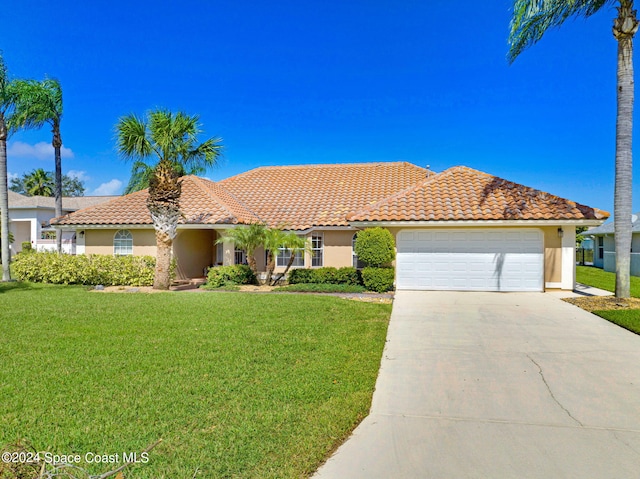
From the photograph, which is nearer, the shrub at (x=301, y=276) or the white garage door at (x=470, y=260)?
the white garage door at (x=470, y=260)

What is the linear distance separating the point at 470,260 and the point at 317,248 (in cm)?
705

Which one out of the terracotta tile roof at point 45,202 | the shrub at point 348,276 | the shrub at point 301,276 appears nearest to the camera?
the shrub at point 348,276

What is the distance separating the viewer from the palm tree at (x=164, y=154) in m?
15.0

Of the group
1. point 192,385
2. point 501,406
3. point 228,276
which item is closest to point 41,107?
point 228,276

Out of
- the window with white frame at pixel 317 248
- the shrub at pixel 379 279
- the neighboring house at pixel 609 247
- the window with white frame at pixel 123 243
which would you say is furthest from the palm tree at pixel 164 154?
the neighboring house at pixel 609 247

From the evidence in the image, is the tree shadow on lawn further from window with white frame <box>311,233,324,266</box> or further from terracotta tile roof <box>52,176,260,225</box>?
window with white frame <box>311,233,324,266</box>

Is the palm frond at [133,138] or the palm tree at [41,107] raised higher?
the palm tree at [41,107]

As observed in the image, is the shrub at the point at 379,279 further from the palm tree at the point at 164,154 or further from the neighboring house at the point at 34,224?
the neighboring house at the point at 34,224

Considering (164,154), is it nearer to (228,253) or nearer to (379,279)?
(228,253)

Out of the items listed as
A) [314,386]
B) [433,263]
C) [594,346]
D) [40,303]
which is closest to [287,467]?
[314,386]

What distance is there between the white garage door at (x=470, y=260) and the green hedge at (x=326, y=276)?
1.94 metres

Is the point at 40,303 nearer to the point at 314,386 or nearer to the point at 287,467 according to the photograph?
the point at 314,386

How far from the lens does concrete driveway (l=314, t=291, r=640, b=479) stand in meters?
3.77

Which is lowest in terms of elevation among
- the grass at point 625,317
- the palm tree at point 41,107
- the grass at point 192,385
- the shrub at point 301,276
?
the grass at point 192,385
